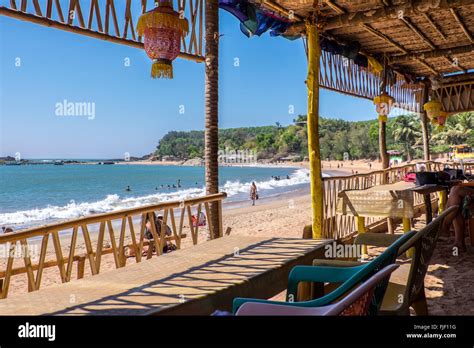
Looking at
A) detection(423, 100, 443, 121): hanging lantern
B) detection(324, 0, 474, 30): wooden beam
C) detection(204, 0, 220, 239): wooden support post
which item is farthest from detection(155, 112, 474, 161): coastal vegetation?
detection(204, 0, 220, 239): wooden support post

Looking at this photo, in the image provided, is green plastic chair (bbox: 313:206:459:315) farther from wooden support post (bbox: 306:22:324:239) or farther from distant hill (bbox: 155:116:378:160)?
distant hill (bbox: 155:116:378:160)

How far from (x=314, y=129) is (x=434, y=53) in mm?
3924

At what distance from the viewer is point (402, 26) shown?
6527 millimetres

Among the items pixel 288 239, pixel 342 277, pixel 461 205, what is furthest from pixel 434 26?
pixel 342 277

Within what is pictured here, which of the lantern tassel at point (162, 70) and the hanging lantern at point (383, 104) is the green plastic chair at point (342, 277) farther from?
the hanging lantern at point (383, 104)

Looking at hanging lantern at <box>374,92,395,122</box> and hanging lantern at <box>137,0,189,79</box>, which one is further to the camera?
hanging lantern at <box>374,92,395,122</box>

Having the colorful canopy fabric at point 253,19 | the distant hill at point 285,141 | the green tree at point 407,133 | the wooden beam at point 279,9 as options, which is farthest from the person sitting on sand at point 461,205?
the distant hill at point 285,141

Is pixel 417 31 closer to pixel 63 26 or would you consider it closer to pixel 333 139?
pixel 63 26

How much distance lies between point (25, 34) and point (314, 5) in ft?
298

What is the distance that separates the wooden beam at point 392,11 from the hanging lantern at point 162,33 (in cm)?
290

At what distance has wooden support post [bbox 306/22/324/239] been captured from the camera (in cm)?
563

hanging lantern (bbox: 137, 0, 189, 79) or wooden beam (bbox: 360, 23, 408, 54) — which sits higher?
wooden beam (bbox: 360, 23, 408, 54)
